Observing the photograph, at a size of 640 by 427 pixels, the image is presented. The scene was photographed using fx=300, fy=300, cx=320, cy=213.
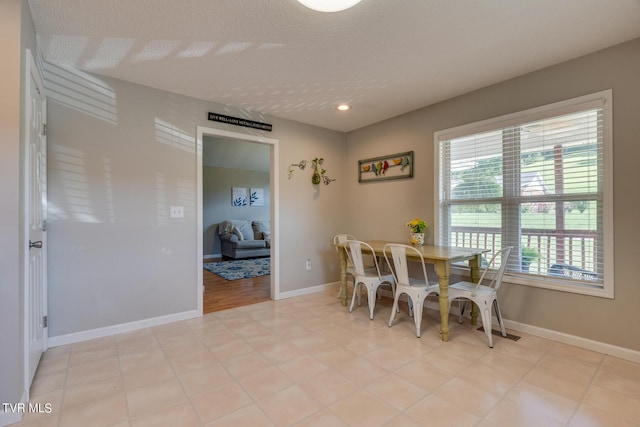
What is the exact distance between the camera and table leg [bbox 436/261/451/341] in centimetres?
259

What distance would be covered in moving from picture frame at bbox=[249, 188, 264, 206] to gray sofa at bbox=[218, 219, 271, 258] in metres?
0.72

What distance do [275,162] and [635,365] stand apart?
376 cm

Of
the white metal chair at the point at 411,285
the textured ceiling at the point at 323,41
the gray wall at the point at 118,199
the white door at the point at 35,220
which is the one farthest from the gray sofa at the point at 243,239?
the white metal chair at the point at 411,285

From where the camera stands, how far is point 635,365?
7.06 ft

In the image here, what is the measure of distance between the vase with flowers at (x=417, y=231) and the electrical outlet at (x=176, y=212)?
2.52m

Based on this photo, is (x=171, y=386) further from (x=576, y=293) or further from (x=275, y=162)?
(x=576, y=293)

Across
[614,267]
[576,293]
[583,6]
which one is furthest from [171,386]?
[583,6]

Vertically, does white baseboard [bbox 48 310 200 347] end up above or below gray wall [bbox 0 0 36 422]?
below

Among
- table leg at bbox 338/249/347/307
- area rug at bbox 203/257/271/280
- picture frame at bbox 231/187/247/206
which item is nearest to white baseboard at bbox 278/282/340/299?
table leg at bbox 338/249/347/307

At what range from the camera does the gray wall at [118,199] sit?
2.55 m

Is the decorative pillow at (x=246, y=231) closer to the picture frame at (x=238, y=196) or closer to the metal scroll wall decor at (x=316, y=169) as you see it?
the picture frame at (x=238, y=196)

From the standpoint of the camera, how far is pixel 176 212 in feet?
10.3

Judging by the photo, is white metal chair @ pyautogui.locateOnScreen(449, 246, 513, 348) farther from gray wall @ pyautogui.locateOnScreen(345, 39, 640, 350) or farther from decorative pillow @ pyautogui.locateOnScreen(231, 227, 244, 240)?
decorative pillow @ pyautogui.locateOnScreen(231, 227, 244, 240)

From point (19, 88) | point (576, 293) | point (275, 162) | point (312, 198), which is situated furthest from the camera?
point (312, 198)
